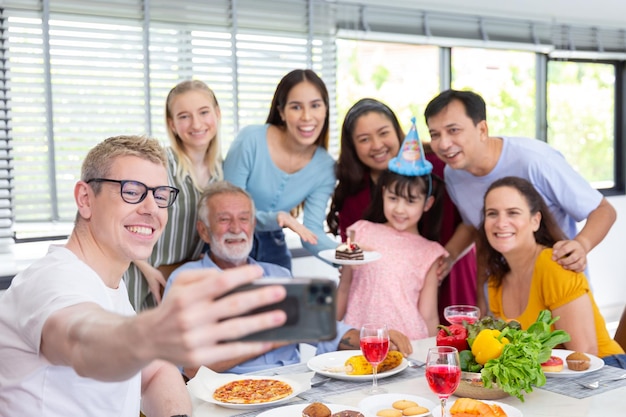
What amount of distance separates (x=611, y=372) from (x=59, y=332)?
158 centimetres

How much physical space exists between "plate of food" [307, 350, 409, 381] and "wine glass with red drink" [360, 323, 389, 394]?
0.08m

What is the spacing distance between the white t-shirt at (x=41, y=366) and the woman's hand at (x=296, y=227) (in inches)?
59.1

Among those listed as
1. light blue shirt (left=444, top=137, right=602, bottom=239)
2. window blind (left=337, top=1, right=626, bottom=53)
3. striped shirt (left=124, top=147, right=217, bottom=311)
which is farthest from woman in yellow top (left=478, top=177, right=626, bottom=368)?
window blind (left=337, top=1, right=626, bottom=53)

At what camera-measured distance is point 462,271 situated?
11.3ft

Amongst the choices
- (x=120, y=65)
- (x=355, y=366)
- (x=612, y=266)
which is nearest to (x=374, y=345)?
(x=355, y=366)

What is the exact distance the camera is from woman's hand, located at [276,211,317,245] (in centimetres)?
303

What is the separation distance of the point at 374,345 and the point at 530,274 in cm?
90

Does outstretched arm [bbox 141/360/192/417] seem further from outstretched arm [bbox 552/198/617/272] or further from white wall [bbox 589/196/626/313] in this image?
white wall [bbox 589/196/626/313]

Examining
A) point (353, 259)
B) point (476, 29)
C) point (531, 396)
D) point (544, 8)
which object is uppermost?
point (544, 8)

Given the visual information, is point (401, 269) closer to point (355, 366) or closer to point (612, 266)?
point (355, 366)

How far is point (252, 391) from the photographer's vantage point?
1931mm

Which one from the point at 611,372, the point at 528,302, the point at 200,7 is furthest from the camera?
the point at 200,7

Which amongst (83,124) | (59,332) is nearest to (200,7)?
(83,124)

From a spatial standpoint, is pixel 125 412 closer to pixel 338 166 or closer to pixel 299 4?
pixel 338 166
